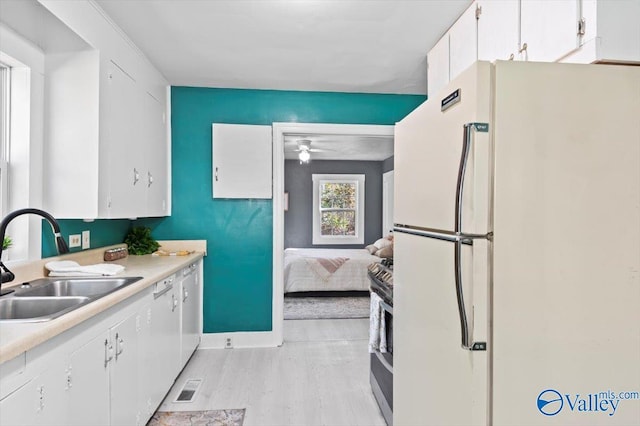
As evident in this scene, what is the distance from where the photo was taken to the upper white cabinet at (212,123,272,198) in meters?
3.62

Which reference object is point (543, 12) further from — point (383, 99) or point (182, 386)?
point (182, 386)

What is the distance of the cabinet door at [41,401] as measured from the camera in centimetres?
112

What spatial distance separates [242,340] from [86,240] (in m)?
1.67

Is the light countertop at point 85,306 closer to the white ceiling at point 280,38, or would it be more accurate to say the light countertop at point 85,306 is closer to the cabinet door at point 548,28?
the white ceiling at point 280,38

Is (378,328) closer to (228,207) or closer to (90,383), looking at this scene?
(90,383)

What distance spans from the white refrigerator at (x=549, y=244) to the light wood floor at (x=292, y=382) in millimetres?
1476

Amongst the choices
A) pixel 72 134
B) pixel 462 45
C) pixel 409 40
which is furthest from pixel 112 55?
pixel 462 45

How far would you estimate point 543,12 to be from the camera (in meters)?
1.52

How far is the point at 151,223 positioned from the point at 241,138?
1169 millimetres

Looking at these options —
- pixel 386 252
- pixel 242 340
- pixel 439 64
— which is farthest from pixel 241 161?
pixel 386 252

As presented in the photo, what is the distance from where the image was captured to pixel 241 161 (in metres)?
3.65

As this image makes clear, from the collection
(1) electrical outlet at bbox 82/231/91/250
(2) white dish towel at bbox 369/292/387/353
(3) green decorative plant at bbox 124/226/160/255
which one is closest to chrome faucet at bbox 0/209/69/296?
(1) electrical outlet at bbox 82/231/91/250

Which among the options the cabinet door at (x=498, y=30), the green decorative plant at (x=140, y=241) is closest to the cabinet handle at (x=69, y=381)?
the green decorative plant at (x=140, y=241)

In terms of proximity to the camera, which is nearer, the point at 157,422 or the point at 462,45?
the point at 462,45
